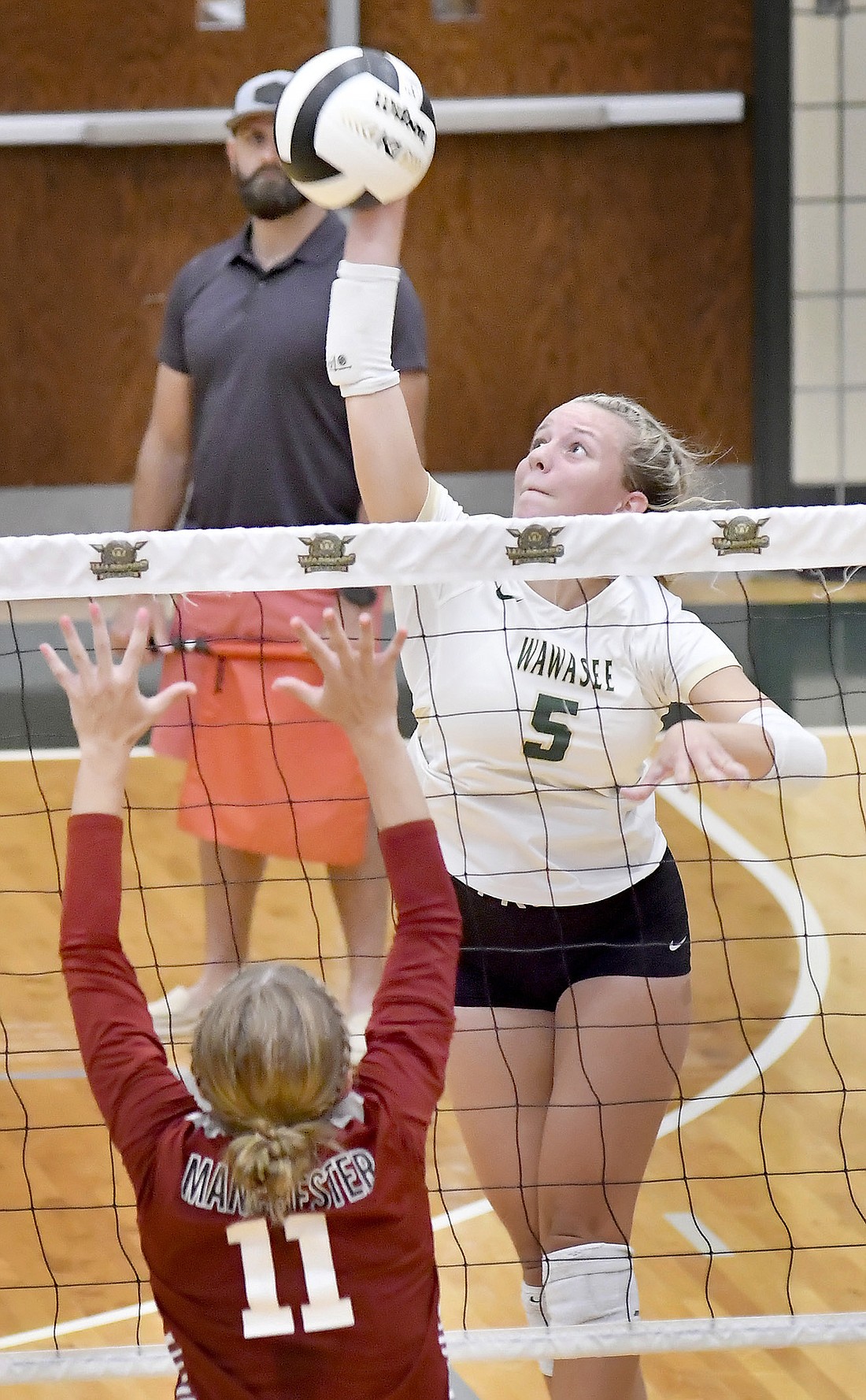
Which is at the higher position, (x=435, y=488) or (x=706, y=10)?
(x=706, y=10)

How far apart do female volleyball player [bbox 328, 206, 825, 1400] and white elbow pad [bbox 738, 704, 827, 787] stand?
0.02 metres

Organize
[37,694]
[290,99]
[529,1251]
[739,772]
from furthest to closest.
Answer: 1. [37,694]
2. [290,99]
3. [529,1251]
4. [739,772]

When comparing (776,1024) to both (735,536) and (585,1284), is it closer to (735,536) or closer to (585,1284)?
(585,1284)

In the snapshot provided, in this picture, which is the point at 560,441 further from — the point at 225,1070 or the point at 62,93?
the point at 62,93

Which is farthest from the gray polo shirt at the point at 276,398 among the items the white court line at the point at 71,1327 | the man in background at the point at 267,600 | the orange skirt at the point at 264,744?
the white court line at the point at 71,1327

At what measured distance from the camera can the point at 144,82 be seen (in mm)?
7734

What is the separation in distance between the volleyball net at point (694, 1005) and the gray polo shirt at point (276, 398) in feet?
1.17

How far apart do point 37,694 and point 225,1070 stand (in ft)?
17.0

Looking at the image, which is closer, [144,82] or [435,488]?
[435,488]

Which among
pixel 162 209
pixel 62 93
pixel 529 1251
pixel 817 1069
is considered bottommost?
pixel 817 1069

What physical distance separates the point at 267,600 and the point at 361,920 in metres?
0.74

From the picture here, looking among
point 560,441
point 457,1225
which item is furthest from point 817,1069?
point 560,441

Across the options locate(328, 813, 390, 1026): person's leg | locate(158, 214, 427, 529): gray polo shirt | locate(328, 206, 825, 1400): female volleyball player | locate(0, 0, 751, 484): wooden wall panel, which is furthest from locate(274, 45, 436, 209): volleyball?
locate(0, 0, 751, 484): wooden wall panel

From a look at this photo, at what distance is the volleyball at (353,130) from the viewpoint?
2.50 metres
